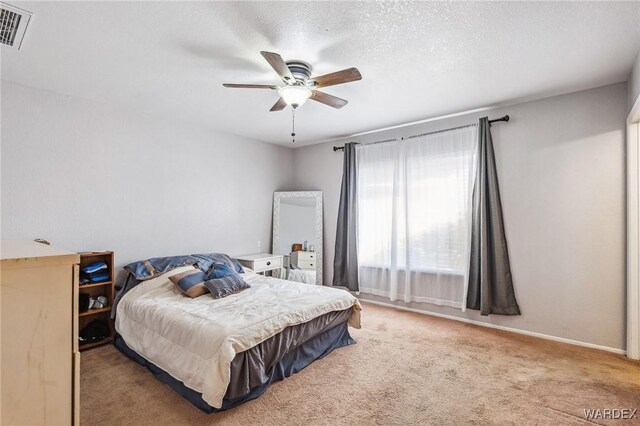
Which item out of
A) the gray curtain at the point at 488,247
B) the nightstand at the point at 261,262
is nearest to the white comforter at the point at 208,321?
the nightstand at the point at 261,262

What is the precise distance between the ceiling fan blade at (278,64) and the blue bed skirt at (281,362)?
214 centimetres

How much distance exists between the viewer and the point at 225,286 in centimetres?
305

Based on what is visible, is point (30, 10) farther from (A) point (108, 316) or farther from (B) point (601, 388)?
(B) point (601, 388)

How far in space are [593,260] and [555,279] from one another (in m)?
0.37

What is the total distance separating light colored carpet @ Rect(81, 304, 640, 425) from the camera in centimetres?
198

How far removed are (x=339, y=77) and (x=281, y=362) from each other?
2.25 metres

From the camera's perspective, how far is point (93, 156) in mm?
3271

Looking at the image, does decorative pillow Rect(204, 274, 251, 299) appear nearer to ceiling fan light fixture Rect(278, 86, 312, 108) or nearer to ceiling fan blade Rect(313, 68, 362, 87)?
ceiling fan light fixture Rect(278, 86, 312, 108)

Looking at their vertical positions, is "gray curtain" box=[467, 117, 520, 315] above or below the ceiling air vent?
below

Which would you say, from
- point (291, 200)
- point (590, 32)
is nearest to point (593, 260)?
point (590, 32)

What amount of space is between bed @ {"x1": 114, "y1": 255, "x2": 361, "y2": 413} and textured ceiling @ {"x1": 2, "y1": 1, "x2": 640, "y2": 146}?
6.64 feet

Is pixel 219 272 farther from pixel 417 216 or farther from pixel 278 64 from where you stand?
pixel 417 216

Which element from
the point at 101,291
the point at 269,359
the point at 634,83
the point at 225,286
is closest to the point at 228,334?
the point at 269,359

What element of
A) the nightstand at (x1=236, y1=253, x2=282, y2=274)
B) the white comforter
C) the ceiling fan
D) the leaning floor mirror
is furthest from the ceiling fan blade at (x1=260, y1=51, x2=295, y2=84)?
the leaning floor mirror
